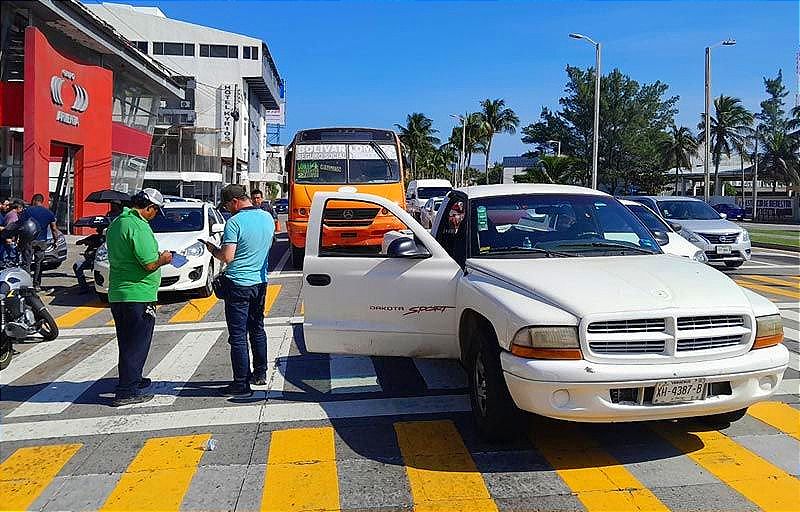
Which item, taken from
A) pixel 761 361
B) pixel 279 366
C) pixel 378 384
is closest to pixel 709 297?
pixel 761 361

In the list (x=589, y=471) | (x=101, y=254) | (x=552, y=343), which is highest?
(x=101, y=254)

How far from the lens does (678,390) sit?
4336 mm

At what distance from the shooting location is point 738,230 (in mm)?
15625

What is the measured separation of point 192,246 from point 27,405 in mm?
5708

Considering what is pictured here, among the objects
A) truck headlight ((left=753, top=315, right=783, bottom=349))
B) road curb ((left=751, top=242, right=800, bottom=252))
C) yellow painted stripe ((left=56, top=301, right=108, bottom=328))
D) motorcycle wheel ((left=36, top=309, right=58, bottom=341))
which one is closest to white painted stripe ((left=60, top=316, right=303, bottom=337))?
yellow painted stripe ((left=56, top=301, right=108, bottom=328))

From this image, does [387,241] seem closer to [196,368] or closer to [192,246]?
[196,368]

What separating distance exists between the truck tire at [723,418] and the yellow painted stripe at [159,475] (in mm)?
3761

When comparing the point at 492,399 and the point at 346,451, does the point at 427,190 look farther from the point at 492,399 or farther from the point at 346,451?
the point at 492,399

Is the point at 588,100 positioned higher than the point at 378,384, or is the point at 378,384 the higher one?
the point at 588,100

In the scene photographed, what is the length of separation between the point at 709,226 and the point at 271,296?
9.95 metres

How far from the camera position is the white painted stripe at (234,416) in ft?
18.1

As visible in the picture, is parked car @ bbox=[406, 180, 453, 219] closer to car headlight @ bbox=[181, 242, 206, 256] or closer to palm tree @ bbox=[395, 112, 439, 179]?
car headlight @ bbox=[181, 242, 206, 256]

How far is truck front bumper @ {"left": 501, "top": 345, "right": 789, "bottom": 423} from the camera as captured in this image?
425 cm

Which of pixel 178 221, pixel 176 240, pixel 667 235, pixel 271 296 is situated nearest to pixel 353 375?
pixel 271 296
